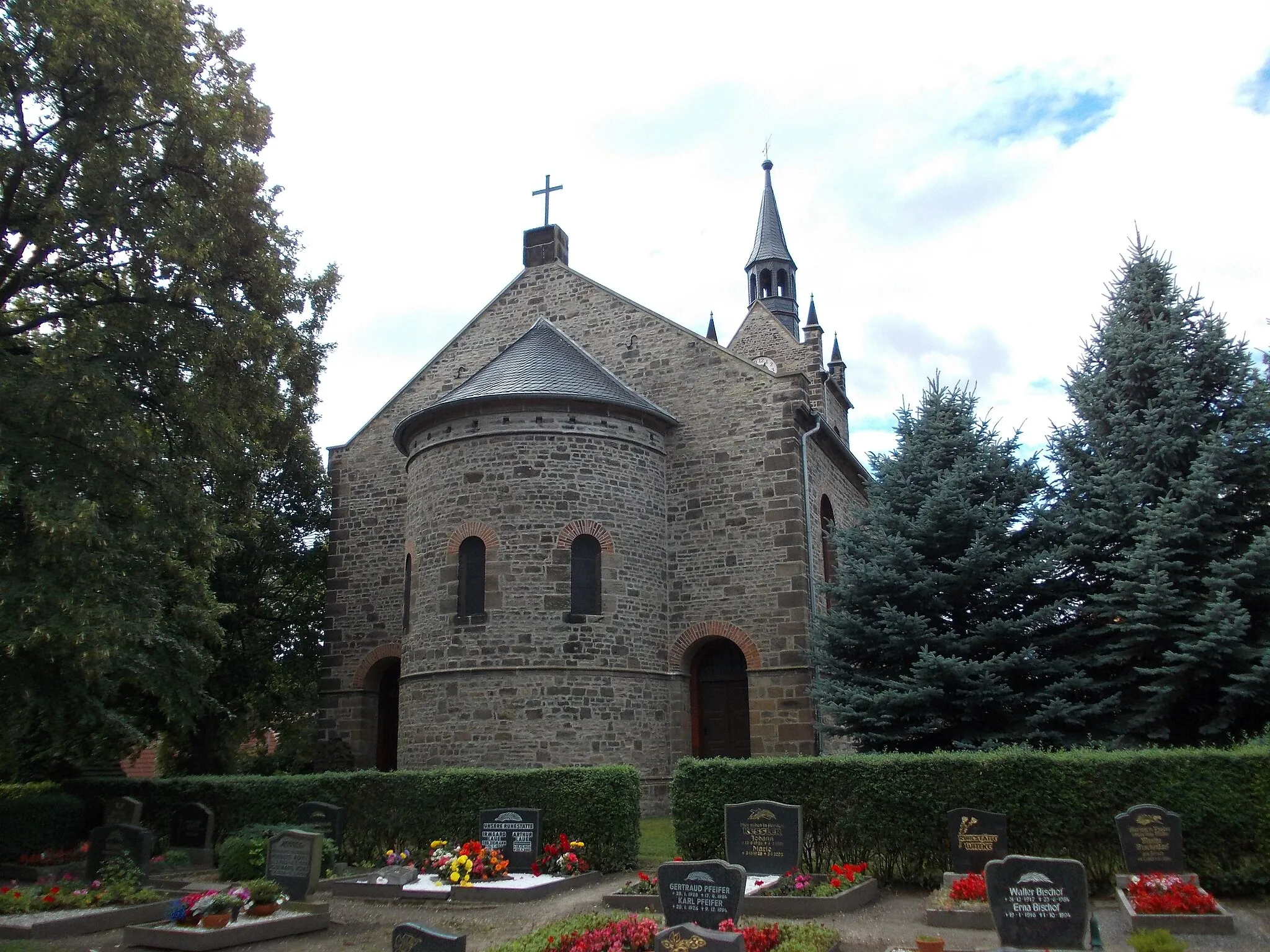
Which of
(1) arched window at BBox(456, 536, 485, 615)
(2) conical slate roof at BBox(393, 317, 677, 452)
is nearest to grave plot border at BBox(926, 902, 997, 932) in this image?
(1) arched window at BBox(456, 536, 485, 615)

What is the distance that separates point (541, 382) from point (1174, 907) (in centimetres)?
1423

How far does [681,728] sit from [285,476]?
1288 centimetres

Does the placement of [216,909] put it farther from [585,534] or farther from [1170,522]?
[1170,522]

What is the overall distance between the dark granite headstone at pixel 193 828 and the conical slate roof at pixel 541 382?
27.4ft

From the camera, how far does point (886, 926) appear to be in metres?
10.4

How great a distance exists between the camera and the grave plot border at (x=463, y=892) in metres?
12.2

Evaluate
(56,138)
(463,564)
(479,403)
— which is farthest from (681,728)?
(56,138)

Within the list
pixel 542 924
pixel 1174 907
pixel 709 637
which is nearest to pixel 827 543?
pixel 709 637

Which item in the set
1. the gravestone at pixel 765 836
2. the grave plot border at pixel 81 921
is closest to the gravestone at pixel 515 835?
the gravestone at pixel 765 836

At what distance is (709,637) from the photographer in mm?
20562

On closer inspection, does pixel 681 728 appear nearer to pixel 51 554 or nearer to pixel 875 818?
pixel 875 818

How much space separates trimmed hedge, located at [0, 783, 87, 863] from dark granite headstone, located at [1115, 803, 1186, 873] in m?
16.1

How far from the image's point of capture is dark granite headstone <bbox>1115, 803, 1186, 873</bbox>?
1102 cm

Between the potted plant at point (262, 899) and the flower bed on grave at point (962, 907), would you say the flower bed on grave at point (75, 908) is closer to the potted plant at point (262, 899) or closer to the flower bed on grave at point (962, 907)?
the potted plant at point (262, 899)
